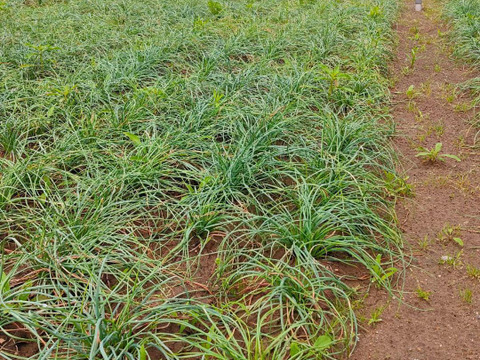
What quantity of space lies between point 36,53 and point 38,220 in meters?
2.46

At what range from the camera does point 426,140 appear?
141 inches

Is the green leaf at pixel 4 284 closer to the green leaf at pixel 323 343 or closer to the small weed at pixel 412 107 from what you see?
the green leaf at pixel 323 343

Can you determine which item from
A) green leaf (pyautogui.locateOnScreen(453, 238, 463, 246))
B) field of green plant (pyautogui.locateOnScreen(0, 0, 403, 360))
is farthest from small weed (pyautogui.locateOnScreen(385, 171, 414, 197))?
green leaf (pyautogui.locateOnScreen(453, 238, 463, 246))

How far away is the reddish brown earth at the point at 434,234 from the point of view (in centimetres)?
194

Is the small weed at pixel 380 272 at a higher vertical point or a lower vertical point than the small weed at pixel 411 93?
higher

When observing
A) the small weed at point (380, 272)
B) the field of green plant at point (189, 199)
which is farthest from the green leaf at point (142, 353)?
the small weed at point (380, 272)

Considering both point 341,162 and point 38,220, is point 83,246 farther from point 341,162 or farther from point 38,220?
point 341,162

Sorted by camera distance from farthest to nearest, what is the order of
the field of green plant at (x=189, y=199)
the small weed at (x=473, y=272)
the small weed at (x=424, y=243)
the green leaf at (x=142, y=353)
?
the small weed at (x=424, y=243), the small weed at (x=473, y=272), the field of green plant at (x=189, y=199), the green leaf at (x=142, y=353)

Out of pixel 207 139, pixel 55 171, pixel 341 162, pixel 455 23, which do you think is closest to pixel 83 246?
pixel 55 171

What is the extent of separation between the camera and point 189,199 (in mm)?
2539

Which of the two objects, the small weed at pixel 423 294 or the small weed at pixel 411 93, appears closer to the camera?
the small weed at pixel 423 294

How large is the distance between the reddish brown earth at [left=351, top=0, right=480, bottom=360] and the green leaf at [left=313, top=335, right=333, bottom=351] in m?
0.17

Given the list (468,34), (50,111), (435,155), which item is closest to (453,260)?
(435,155)

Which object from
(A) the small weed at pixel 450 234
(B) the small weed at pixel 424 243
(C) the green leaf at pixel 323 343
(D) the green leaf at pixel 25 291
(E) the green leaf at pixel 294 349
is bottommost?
(A) the small weed at pixel 450 234
